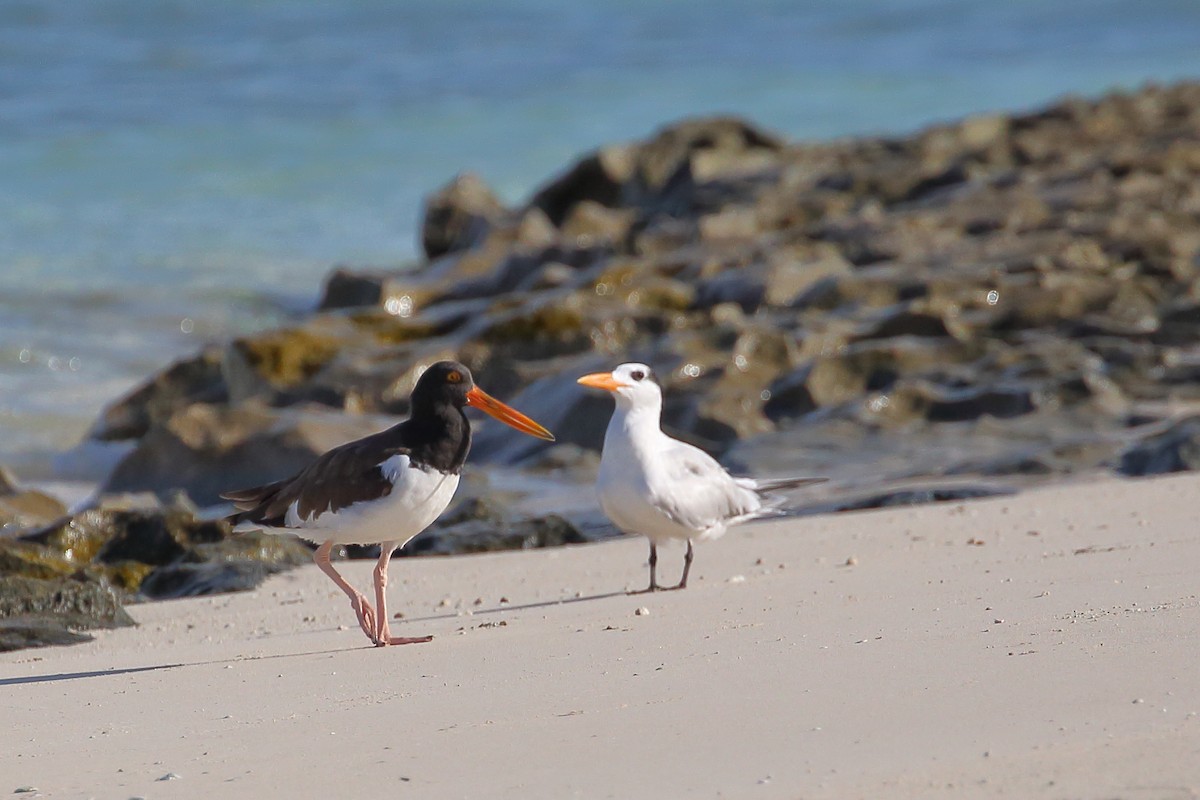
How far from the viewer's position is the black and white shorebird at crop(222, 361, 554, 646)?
519 centimetres

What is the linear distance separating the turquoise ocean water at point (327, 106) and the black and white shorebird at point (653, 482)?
22.1ft

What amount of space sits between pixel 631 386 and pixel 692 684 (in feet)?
7.32

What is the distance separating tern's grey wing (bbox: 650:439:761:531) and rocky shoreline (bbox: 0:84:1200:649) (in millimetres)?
1401

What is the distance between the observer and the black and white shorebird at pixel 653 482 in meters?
5.95

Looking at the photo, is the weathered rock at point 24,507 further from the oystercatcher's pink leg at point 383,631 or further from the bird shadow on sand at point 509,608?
the oystercatcher's pink leg at point 383,631

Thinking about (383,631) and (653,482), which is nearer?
(383,631)

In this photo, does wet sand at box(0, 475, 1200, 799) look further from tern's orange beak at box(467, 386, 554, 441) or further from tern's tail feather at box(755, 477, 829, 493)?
tern's orange beak at box(467, 386, 554, 441)

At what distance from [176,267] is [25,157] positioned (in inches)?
351

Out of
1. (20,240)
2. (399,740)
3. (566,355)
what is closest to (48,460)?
(566,355)

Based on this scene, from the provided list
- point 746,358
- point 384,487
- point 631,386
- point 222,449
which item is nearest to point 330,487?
point 384,487

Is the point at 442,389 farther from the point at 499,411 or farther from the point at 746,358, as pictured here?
the point at 746,358

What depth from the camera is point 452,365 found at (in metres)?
5.48

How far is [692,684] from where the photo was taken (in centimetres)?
421

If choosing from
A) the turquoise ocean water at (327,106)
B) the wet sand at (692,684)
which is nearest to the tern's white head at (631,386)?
the wet sand at (692,684)
